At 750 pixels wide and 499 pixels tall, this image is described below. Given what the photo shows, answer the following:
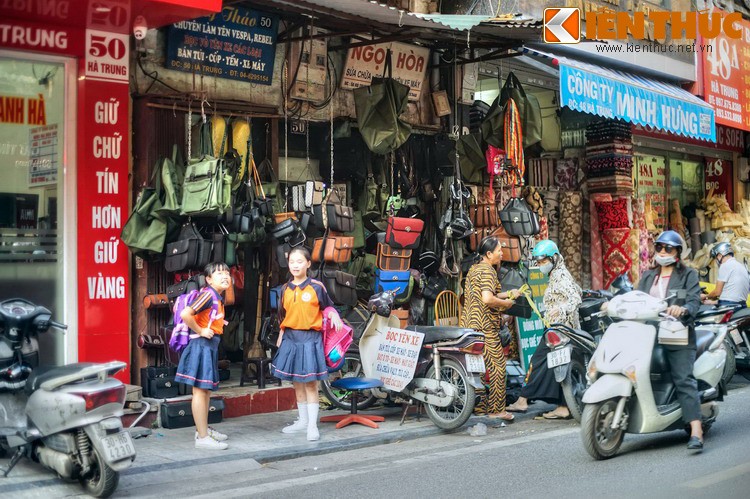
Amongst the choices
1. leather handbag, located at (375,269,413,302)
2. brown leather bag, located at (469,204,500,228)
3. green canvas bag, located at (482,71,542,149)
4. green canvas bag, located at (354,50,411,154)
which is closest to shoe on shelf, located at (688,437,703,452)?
leather handbag, located at (375,269,413,302)

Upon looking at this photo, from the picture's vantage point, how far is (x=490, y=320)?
9.77m

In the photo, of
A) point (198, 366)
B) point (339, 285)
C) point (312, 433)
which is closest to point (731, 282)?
point (339, 285)

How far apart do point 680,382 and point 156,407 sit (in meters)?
4.88

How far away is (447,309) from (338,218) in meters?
2.56

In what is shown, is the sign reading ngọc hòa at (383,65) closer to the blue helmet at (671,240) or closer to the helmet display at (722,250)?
the helmet display at (722,250)

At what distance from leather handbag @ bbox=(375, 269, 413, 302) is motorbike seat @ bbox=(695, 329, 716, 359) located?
388cm

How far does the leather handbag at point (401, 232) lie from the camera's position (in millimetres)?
11328

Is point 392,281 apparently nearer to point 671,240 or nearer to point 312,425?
point 312,425

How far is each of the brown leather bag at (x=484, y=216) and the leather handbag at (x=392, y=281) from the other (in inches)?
61.9

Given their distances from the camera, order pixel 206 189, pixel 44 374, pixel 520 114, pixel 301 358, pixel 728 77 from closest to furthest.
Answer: pixel 44 374 → pixel 301 358 → pixel 206 189 → pixel 520 114 → pixel 728 77

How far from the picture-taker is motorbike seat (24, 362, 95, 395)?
6.66m

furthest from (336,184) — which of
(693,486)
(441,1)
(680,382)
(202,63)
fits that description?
(693,486)

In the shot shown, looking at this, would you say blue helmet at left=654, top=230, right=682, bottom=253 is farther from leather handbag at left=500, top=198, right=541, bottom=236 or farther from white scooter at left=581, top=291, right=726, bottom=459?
leather handbag at left=500, top=198, right=541, bottom=236

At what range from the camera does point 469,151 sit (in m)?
13.0
